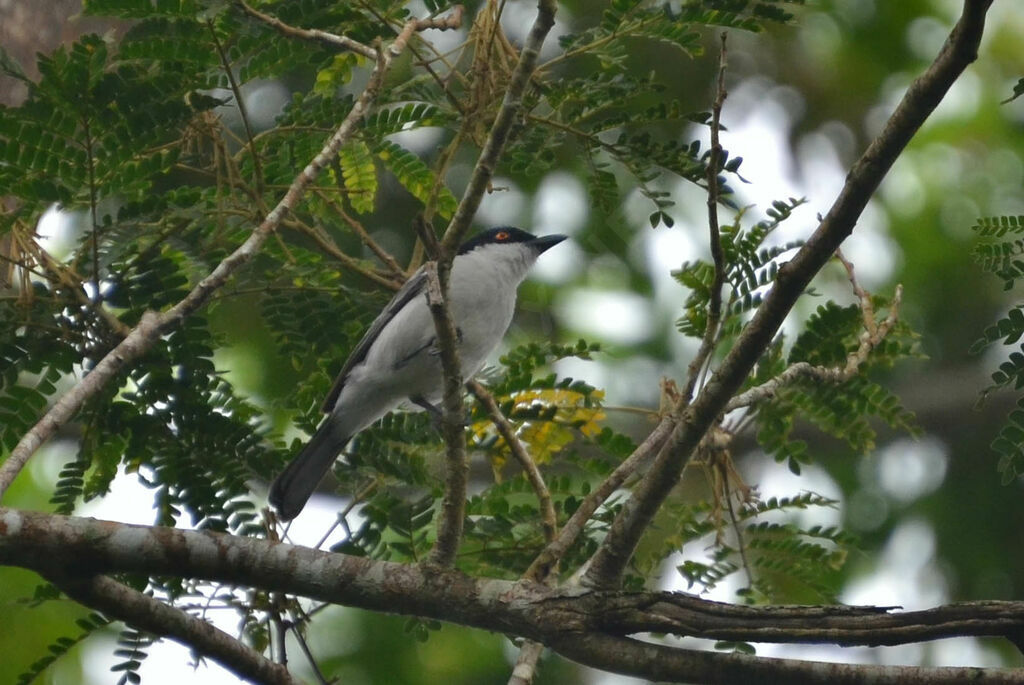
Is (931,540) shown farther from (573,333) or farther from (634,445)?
(634,445)

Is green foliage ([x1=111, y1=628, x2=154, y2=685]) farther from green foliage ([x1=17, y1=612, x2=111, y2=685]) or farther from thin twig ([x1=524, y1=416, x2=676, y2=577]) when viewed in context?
thin twig ([x1=524, y1=416, x2=676, y2=577])

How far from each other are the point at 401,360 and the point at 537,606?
6.45 feet

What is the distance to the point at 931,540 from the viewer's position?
757cm

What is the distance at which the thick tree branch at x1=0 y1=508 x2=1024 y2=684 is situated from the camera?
2963 millimetres

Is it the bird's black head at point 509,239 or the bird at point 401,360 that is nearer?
the bird at point 401,360

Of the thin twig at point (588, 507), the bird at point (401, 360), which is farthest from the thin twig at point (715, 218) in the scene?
the bird at point (401, 360)

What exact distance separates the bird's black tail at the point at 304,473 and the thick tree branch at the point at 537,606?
0.97 metres

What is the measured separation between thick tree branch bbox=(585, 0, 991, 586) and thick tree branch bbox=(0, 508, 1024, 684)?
187 millimetres

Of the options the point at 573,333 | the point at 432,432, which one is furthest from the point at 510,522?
the point at 573,333

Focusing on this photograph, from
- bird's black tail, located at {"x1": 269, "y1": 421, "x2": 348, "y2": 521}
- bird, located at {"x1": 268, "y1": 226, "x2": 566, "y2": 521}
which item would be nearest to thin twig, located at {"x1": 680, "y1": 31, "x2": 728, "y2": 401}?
bird, located at {"x1": 268, "y1": 226, "x2": 566, "y2": 521}

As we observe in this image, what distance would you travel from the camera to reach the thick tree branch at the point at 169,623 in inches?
130

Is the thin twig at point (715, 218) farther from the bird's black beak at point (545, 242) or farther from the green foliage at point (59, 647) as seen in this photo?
the bird's black beak at point (545, 242)

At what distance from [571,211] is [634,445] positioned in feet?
12.0

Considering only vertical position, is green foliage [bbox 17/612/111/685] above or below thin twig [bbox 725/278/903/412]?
below
